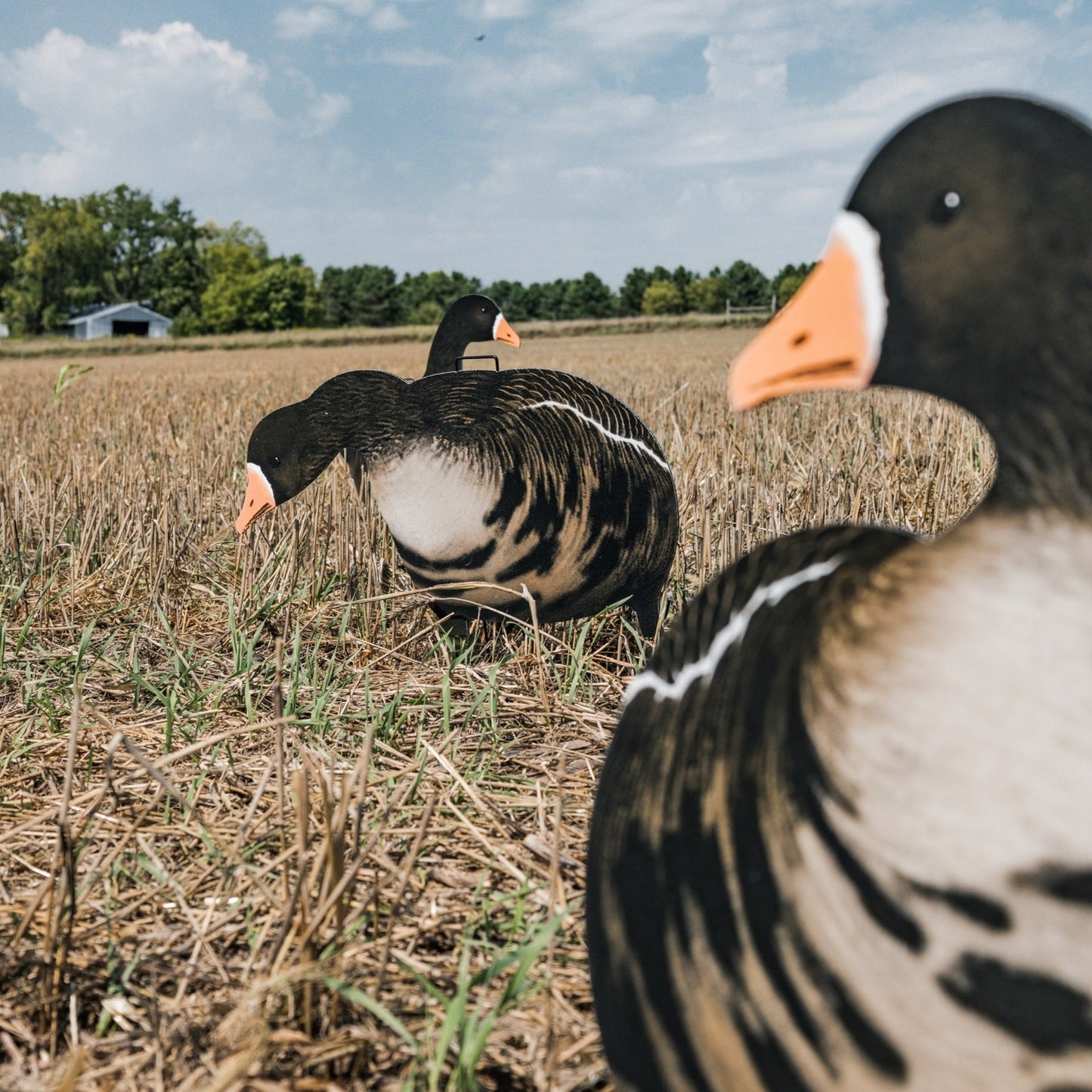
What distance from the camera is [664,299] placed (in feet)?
258

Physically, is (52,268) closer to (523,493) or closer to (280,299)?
(280,299)

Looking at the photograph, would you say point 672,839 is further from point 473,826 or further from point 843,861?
point 473,826

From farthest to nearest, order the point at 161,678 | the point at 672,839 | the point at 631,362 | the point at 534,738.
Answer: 1. the point at 631,362
2. the point at 161,678
3. the point at 534,738
4. the point at 672,839

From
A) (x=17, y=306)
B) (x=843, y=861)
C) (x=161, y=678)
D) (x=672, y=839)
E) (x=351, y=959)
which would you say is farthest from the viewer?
(x=17, y=306)

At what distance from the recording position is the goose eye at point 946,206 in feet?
2.94

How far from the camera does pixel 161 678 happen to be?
119 inches

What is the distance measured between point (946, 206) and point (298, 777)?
1007mm

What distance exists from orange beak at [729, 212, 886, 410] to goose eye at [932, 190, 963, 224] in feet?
0.18

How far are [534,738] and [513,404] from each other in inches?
34.4

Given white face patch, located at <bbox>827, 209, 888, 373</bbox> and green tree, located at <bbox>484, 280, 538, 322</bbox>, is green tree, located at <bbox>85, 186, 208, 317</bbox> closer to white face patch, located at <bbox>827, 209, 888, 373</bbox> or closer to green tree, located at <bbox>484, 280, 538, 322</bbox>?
green tree, located at <bbox>484, 280, 538, 322</bbox>

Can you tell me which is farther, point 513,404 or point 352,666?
point 352,666

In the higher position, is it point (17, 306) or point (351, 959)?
point (17, 306)

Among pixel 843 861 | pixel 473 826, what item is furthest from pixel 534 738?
pixel 843 861

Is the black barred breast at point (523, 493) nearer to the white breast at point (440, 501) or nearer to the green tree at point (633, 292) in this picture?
the white breast at point (440, 501)
